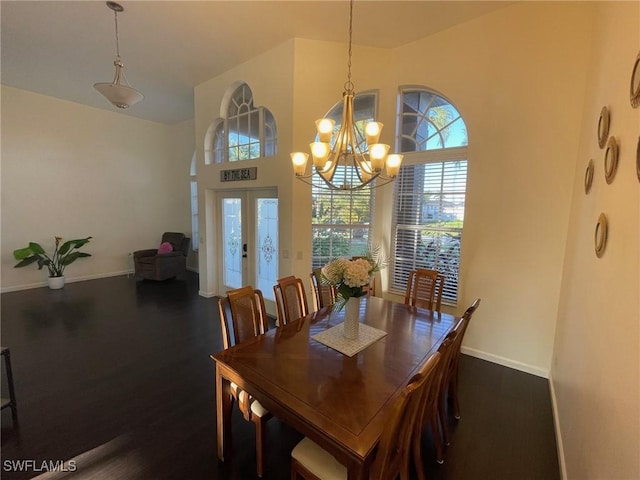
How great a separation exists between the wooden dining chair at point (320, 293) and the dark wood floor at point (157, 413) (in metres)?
1.09

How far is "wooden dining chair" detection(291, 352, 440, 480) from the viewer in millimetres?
1144

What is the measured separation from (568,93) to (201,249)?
216 inches

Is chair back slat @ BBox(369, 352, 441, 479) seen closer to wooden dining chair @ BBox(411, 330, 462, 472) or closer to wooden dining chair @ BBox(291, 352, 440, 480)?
wooden dining chair @ BBox(291, 352, 440, 480)

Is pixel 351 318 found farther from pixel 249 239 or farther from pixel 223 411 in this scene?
pixel 249 239

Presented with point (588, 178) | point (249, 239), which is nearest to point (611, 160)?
point (588, 178)

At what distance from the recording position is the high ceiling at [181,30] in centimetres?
300

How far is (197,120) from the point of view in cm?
508

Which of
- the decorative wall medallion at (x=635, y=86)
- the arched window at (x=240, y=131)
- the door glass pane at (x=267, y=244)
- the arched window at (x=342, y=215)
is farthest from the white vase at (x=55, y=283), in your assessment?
the decorative wall medallion at (x=635, y=86)

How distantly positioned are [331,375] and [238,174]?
12.0 ft

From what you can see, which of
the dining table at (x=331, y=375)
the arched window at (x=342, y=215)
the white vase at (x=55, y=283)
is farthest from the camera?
the white vase at (x=55, y=283)

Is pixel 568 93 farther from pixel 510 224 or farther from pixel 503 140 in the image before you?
pixel 510 224

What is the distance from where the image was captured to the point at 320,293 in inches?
117

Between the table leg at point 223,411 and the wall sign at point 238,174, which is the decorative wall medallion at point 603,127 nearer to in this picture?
the table leg at point 223,411

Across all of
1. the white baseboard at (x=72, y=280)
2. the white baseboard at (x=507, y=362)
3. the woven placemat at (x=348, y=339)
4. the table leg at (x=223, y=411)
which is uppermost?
the woven placemat at (x=348, y=339)
